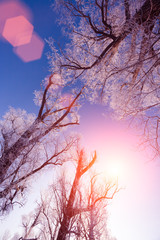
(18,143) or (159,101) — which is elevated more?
(159,101)

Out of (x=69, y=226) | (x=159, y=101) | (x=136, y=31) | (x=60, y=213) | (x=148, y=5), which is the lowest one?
(x=69, y=226)

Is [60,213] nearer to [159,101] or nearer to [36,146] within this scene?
[36,146]

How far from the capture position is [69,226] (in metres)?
4.98

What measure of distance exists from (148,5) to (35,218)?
25.6 metres

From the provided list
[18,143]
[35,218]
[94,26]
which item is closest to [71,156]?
[18,143]

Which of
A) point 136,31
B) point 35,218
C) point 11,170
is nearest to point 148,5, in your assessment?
point 136,31

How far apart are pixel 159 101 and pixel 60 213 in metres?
6.30

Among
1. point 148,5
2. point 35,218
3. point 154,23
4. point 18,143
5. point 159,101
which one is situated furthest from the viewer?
point 35,218

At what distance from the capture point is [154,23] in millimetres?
2357

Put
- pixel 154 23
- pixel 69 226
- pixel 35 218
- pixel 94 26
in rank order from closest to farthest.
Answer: pixel 154 23
pixel 94 26
pixel 69 226
pixel 35 218

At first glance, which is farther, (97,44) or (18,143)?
(18,143)

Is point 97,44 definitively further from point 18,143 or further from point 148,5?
point 18,143

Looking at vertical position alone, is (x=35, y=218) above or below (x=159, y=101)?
below

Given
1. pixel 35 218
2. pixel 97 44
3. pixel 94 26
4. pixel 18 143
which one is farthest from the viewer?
pixel 35 218
